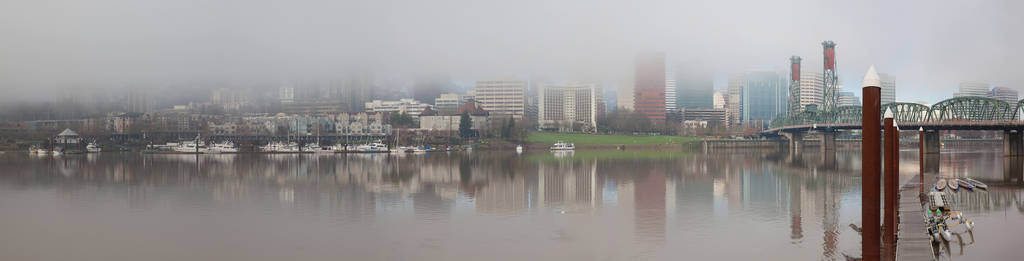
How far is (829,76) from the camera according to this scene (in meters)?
129

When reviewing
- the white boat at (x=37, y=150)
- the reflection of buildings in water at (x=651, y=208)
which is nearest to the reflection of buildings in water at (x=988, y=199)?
the reflection of buildings in water at (x=651, y=208)

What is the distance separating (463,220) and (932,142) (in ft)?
220

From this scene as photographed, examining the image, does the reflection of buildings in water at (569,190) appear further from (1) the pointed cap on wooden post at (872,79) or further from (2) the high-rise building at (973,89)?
(2) the high-rise building at (973,89)

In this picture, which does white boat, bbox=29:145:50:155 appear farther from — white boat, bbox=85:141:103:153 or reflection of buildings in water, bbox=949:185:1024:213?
reflection of buildings in water, bbox=949:185:1024:213

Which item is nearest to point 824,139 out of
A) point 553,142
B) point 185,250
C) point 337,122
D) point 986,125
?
point 986,125

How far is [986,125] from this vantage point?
64.7m

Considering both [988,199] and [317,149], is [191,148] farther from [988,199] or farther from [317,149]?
[988,199]

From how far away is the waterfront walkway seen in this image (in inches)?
509

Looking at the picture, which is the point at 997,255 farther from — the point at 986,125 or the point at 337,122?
the point at 337,122

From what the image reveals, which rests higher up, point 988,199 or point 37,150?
point 988,199

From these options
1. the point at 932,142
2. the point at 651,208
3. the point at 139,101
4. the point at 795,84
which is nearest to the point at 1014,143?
the point at 932,142

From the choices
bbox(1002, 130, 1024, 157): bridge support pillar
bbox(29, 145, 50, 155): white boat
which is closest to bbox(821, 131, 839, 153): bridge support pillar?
bbox(1002, 130, 1024, 157): bridge support pillar

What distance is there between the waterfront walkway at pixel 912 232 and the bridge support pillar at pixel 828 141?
74.1 meters

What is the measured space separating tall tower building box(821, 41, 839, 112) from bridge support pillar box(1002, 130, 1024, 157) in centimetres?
6069
